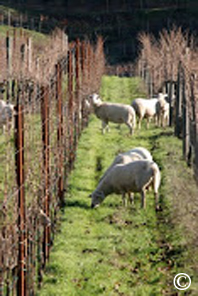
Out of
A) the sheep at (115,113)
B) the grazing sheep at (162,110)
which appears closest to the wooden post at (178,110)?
the sheep at (115,113)

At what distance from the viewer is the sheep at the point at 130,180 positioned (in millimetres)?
10999

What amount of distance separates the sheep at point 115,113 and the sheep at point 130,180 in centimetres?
710

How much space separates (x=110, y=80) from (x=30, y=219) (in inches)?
1226

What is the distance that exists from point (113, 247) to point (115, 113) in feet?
31.8

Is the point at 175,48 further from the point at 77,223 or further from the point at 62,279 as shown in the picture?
the point at 62,279

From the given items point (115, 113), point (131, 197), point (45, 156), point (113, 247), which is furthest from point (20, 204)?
point (115, 113)

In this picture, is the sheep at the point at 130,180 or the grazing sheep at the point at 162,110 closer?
the sheep at the point at 130,180

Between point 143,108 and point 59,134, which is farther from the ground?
point 59,134

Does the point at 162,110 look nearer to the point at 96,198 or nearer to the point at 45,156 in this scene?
the point at 96,198

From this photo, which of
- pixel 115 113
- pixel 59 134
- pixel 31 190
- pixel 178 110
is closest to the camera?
pixel 31 190

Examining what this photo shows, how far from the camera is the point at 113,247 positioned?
9.48 meters

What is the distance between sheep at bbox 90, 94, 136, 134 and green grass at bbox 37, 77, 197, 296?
4.74 m

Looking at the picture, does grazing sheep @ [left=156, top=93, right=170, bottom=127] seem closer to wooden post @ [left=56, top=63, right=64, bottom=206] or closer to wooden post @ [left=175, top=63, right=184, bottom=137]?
wooden post @ [left=175, top=63, right=184, bottom=137]

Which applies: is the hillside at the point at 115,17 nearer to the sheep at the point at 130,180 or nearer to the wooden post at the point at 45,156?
the sheep at the point at 130,180
